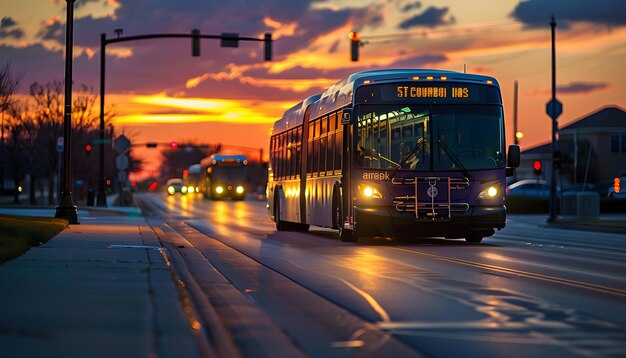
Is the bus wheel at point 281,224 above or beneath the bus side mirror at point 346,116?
beneath

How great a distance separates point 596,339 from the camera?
9.87 meters

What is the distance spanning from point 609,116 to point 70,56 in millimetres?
64043

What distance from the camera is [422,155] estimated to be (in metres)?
24.4

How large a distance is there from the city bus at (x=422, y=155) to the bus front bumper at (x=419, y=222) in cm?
2

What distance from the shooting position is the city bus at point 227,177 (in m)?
90.3

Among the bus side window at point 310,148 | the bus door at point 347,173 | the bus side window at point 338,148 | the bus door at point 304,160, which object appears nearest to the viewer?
the bus door at point 347,173

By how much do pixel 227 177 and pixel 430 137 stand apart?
66.8 meters

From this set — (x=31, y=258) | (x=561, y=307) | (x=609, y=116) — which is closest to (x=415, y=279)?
(x=561, y=307)

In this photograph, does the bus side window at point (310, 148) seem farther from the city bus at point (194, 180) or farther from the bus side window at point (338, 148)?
the city bus at point (194, 180)

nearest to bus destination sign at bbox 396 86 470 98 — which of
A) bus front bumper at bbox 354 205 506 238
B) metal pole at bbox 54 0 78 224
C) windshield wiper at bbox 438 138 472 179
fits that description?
windshield wiper at bbox 438 138 472 179

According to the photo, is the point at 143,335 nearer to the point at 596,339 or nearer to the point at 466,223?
the point at 596,339

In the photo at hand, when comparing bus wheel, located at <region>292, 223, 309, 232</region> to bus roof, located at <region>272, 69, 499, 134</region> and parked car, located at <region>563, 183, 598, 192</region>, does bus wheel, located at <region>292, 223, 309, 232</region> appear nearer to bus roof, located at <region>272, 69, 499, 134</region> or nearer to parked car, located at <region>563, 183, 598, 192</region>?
bus roof, located at <region>272, 69, 499, 134</region>

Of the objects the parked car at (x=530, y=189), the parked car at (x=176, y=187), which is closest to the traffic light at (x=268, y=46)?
the parked car at (x=530, y=189)

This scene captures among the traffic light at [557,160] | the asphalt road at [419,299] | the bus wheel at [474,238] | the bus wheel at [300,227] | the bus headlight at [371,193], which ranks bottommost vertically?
the asphalt road at [419,299]
